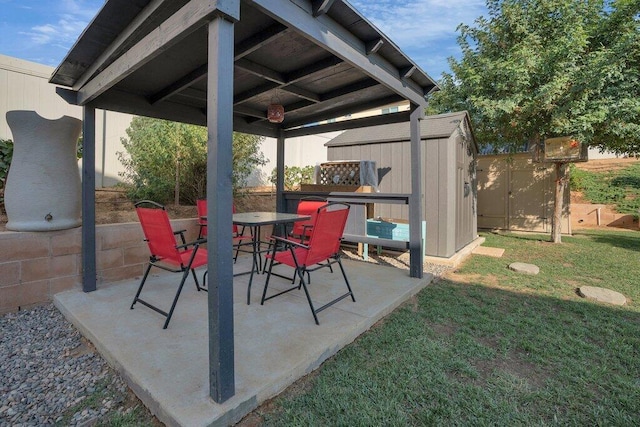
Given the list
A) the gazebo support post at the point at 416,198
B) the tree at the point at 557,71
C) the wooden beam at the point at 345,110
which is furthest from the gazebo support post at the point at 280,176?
the tree at the point at 557,71

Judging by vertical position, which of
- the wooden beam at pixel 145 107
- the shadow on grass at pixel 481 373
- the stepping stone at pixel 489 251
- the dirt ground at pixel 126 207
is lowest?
the shadow on grass at pixel 481 373

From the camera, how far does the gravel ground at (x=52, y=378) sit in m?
1.63

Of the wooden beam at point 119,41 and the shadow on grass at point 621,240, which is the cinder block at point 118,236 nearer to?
the wooden beam at point 119,41

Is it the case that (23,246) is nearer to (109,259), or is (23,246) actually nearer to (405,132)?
(109,259)

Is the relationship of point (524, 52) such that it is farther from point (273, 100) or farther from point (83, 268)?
point (83, 268)

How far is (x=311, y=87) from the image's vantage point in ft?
12.3

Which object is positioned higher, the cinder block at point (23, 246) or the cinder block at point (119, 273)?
the cinder block at point (23, 246)

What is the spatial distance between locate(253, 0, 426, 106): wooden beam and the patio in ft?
6.85

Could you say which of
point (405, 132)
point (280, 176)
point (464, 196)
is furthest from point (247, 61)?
point (464, 196)

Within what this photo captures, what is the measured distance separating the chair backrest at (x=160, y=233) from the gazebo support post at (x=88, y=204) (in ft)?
3.30

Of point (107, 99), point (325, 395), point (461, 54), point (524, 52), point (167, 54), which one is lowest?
point (325, 395)

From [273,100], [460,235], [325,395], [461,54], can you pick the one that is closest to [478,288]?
[460,235]

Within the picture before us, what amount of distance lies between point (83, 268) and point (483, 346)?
12.2 feet

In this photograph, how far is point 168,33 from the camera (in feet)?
5.95
